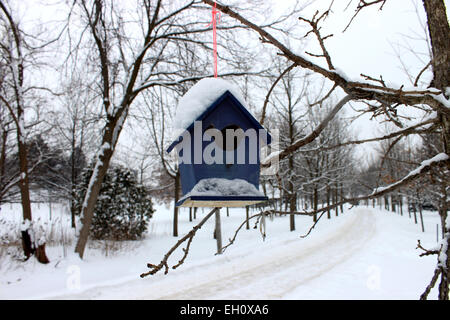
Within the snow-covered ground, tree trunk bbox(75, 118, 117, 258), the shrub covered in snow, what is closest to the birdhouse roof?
the snow-covered ground

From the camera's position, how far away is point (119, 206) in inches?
474

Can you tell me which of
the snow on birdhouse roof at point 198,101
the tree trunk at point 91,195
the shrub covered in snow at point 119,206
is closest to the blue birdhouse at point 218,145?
the snow on birdhouse roof at point 198,101

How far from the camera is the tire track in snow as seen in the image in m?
6.15

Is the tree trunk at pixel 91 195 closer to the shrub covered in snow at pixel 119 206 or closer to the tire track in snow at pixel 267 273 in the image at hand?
the shrub covered in snow at pixel 119 206

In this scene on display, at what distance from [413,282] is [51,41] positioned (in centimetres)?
1026

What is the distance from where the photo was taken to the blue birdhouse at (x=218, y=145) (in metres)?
1.60

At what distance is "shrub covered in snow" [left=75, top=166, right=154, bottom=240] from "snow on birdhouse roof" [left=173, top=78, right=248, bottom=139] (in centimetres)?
1030

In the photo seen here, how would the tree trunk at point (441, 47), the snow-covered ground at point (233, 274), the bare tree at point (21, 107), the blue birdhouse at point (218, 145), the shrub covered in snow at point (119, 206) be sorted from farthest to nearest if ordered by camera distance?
the shrub covered in snow at point (119, 206)
the bare tree at point (21, 107)
the snow-covered ground at point (233, 274)
the blue birdhouse at point (218, 145)
the tree trunk at point (441, 47)

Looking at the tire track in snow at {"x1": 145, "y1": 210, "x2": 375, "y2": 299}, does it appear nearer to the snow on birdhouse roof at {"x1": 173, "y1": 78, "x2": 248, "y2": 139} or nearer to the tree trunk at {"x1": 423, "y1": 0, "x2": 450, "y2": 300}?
the snow on birdhouse roof at {"x1": 173, "y1": 78, "x2": 248, "y2": 139}

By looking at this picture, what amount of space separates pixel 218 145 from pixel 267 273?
6.71 meters

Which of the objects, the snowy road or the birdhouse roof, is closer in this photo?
the birdhouse roof

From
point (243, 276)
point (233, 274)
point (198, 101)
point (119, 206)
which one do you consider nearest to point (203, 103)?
point (198, 101)

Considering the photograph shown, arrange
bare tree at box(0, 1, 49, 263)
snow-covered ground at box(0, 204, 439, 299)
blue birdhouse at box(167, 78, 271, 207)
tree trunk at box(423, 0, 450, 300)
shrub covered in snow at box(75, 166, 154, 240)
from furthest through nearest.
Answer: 1. shrub covered in snow at box(75, 166, 154, 240)
2. bare tree at box(0, 1, 49, 263)
3. snow-covered ground at box(0, 204, 439, 299)
4. blue birdhouse at box(167, 78, 271, 207)
5. tree trunk at box(423, 0, 450, 300)
